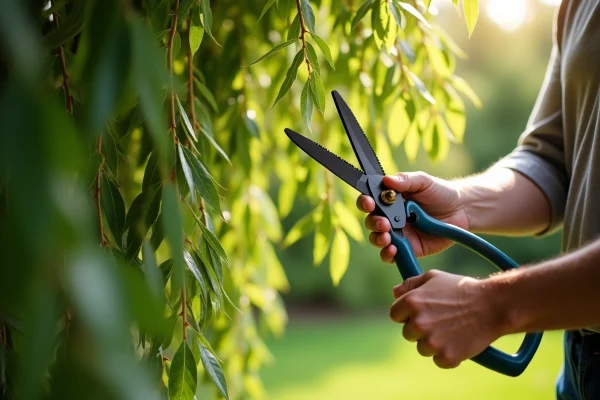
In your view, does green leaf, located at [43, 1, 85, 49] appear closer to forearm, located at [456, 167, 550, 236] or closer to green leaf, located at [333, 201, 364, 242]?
forearm, located at [456, 167, 550, 236]

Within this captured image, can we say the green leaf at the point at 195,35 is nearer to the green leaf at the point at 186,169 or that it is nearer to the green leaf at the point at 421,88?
the green leaf at the point at 186,169

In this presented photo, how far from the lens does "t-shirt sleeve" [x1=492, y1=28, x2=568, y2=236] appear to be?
1.12 metres

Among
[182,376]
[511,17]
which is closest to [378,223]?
[182,376]

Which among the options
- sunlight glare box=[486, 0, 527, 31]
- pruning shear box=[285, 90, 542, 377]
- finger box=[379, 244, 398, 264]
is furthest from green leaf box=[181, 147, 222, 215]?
sunlight glare box=[486, 0, 527, 31]

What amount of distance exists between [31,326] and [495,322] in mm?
524

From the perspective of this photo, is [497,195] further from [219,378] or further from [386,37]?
[219,378]

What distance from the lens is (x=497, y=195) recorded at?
1115mm

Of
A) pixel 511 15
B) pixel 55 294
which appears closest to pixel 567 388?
pixel 55 294

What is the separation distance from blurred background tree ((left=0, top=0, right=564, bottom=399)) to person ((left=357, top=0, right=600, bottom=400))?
0.64 feet

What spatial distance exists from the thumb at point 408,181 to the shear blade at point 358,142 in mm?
30

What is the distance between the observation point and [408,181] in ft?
3.31

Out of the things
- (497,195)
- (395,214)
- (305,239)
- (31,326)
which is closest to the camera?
(31,326)

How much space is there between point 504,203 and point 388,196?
0.81 feet

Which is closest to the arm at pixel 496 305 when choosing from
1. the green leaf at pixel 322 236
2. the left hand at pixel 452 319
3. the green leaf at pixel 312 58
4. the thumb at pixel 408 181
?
the left hand at pixel 452 319
